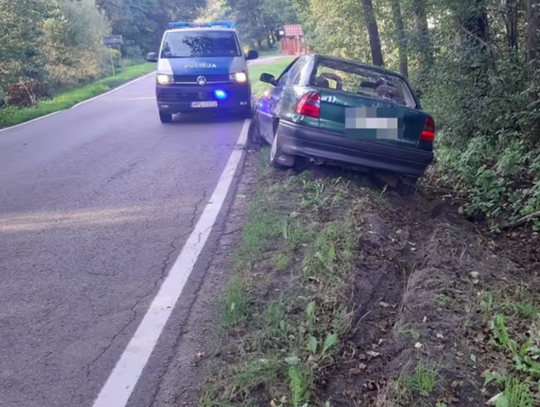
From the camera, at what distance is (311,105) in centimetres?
631

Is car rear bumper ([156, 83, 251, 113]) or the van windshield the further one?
the van windshield

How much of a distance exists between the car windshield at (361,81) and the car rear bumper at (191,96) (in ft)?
18.7

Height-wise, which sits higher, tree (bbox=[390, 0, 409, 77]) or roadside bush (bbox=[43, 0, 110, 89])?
tree (bbox=[390, 0, 409, 77])

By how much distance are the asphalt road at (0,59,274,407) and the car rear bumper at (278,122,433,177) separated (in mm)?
1303

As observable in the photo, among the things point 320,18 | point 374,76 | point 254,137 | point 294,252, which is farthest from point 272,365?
point 320,18

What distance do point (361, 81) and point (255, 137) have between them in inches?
113

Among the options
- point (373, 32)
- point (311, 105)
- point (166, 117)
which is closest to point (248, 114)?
point (166, 117)

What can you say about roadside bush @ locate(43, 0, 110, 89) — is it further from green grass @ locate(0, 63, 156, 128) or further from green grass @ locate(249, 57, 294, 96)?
green grass @ locate(249, 57, 294, 96)

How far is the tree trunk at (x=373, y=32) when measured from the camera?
12977mm

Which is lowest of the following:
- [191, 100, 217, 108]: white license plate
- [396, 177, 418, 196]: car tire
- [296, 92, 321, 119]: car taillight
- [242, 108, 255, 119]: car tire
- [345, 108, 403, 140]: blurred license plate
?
[242, 108, 255, 119]: car tire

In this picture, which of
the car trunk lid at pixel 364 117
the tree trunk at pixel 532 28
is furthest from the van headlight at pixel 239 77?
the car trunk lid at pixel 364 117

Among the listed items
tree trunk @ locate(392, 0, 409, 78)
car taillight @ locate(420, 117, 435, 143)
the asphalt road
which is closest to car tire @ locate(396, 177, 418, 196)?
car taillight @ locate(420, 117, 435, 143)

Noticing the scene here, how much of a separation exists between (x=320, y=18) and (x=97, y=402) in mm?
15390

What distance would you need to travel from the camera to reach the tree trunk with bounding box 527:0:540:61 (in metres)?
7.67
